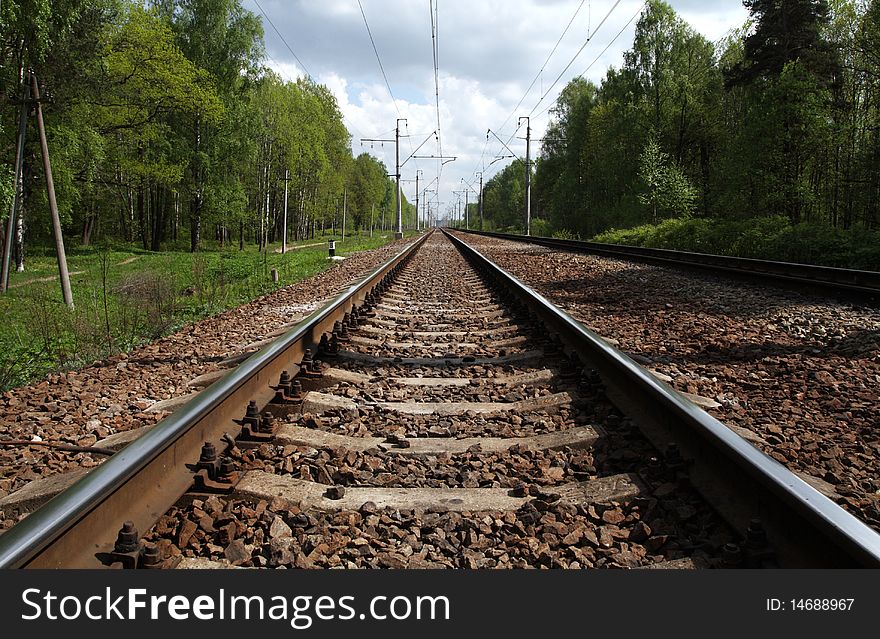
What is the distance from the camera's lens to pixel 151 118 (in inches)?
1097

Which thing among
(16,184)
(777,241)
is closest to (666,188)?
(777,241)

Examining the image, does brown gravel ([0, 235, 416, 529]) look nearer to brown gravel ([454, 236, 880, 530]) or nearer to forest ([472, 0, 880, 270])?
brown gravel ([454, 236, 880, 530])

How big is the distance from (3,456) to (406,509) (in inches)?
84.8

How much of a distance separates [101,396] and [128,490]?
240cm

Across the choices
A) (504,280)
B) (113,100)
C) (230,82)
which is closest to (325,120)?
(230,82)

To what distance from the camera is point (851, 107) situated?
29.9m

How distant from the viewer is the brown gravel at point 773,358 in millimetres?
2922

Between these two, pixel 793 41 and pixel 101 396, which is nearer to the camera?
pixel 101 396

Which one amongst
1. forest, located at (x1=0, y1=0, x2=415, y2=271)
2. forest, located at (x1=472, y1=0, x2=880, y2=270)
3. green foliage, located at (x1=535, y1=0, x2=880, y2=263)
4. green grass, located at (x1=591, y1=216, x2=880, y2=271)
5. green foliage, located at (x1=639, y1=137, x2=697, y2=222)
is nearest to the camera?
green grass, located at (x1=591, y1=216, x2=880, y2=271)

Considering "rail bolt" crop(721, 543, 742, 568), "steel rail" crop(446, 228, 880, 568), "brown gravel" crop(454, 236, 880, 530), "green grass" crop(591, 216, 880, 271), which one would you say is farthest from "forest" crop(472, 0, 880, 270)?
"rail bolt" crop(721, 543, 742, 568)

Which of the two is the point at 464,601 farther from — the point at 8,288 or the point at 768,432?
the point at 8,288

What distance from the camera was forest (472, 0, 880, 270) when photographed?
22.8 metres

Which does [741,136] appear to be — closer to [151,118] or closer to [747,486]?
[151,118]

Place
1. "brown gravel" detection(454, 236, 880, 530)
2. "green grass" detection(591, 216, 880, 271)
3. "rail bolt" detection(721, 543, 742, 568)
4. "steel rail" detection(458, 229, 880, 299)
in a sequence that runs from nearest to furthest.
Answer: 1. "rail bolt" detection(721, 543, 742, 568)
2. "brown gravel" detection(454, 236, 880, 530)
3. "steel rail" detection(458, 229, 880, 299)
4. "green grass" detection(591, 216, 880, 271)
